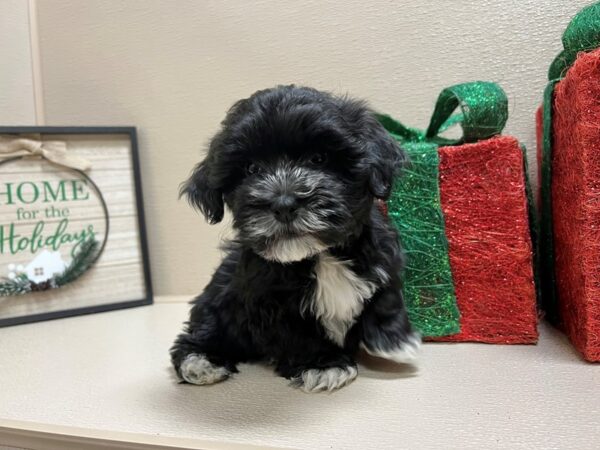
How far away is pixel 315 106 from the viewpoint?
103 centimetres

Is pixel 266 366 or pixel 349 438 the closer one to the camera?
pixel 349 438

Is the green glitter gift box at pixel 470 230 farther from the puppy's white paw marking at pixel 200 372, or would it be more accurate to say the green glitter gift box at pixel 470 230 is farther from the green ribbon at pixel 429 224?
the puppy's white paw marking at pixel 200 372

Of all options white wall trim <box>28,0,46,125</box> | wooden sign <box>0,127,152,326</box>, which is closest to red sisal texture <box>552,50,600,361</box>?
wooden sign <box>0,127,152,326</box>

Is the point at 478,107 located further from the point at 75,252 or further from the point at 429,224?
the point at 75,252

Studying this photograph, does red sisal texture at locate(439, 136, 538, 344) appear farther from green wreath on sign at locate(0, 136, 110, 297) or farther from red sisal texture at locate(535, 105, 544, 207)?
green wreath on sign at locate(0, 136, 110, 297)

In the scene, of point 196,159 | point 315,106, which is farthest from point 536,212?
point 196,159

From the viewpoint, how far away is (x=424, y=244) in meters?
1.38

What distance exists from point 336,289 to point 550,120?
2.42 feet

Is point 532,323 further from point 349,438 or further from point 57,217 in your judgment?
point 57,217

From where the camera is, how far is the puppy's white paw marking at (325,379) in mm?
1130

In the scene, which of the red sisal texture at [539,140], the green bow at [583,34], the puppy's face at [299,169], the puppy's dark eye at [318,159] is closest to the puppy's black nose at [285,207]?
the puppy's face at [299,169]

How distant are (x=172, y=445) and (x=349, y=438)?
1.01ft

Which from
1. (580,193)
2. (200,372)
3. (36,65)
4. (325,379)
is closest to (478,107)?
(580,193)

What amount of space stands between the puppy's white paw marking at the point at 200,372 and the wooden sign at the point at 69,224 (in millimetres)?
881
